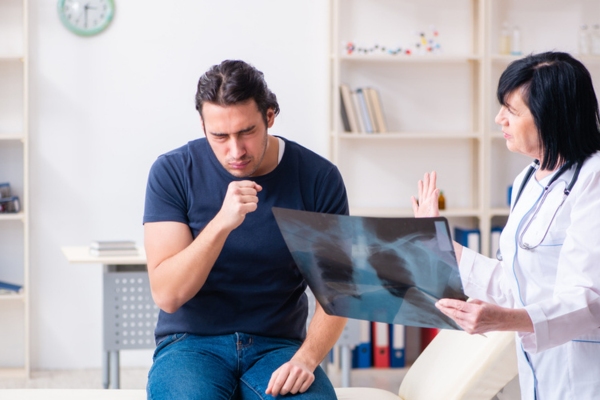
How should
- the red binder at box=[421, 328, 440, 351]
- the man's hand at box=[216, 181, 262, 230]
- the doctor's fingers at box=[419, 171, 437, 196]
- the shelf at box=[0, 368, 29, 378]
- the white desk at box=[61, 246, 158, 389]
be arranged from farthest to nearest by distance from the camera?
the red binder at box=[421, 328, 440, 351] < the shelf at box=[0, 368, 29, 378] < the white desk at box=[61, 246, 158, 389] < the doctor's fingers at box=[419, 171, 437, 196] < the man's hand at box=[216, 181, 262, 230]

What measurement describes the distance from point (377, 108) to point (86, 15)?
1554mm

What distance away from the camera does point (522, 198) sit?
1.51 m

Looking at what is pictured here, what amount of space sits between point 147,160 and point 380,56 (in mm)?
1317

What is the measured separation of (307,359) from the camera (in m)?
1.65

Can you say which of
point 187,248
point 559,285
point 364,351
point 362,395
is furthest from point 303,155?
point 364,351

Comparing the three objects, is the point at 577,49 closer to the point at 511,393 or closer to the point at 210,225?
the point at 511,393

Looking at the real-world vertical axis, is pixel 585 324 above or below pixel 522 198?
below

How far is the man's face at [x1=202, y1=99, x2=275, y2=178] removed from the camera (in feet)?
5.44

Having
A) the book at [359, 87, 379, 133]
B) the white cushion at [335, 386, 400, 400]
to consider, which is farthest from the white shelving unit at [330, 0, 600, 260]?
the white cushion at [335, 386, 400, 400]

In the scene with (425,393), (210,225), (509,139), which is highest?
(509,139)

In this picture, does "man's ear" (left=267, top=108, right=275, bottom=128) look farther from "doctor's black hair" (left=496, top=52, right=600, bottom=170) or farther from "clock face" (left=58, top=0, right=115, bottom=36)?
"clock face" (left=58, top=0, right=115, bottom=36)

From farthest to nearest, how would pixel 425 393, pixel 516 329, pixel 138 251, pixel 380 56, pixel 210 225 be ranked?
pixel 380 56 < pixel 138 251 < pixel 425 393 < pixel 210 225 < pixel 516 329

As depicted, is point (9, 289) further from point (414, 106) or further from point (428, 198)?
point (428, 198)

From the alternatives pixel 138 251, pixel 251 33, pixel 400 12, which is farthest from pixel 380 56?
pixel 138 251
